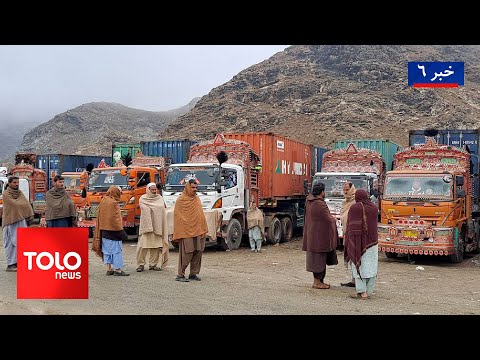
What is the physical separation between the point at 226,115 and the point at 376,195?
4508 centimetres

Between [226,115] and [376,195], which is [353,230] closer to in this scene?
[376,195]

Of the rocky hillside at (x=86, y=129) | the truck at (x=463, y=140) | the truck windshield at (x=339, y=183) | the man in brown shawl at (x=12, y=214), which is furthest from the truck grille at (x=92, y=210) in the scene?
the rocky hillside at (x=86, y=129)

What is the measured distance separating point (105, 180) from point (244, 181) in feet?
14.4

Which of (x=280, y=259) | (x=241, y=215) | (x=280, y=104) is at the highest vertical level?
(x=280, y=104)

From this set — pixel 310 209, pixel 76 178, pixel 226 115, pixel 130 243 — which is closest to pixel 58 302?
pixel 310 209

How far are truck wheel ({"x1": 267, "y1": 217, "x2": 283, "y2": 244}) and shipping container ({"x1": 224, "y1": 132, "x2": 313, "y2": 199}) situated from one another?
785 mm

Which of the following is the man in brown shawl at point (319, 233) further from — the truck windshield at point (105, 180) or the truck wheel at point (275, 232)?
the truck windshield at point (105, 180)

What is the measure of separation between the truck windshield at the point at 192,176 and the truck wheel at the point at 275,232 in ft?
10.4

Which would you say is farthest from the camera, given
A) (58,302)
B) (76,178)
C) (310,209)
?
(76,178)

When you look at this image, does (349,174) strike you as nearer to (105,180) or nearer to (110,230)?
(105,180)

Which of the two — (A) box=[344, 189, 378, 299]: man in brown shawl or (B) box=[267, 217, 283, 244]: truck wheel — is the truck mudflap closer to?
(A) box=[344, 189, 378, 299]: man in brown shawl

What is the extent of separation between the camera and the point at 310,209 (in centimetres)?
803

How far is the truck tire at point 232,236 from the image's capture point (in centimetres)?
1365

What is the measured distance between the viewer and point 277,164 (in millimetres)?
15820
